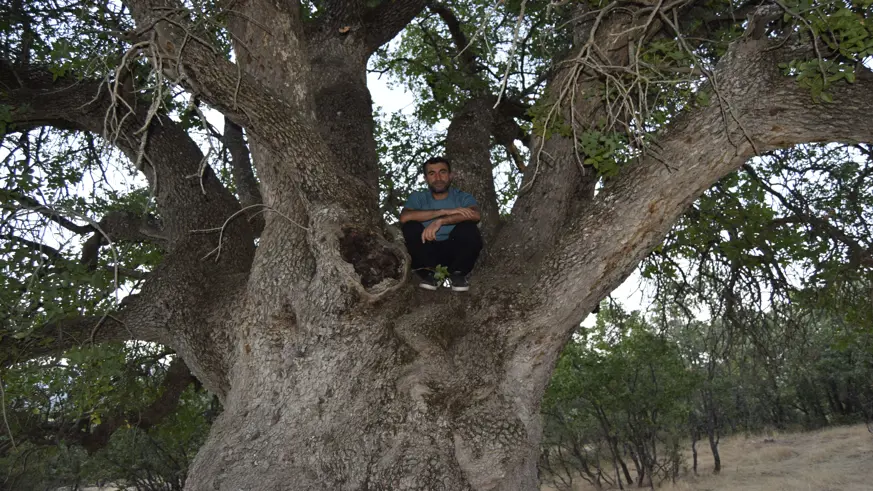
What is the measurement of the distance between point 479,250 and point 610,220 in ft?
3.17

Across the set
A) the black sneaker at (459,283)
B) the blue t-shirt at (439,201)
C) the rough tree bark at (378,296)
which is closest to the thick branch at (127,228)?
the rough tree bark at (378,296)

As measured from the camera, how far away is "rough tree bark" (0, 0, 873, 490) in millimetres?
3277

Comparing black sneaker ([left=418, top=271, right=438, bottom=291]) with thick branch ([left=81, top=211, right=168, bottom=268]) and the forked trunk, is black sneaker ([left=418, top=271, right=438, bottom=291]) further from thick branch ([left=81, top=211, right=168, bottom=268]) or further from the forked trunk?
thick branch ([left=81, top=211, right=168, bottom=268])

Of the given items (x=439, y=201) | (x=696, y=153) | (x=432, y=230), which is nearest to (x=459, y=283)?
(x=432, y=230)

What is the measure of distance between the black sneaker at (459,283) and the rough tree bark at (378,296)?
7cm

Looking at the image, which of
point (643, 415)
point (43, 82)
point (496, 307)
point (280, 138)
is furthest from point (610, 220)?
point (643, 415)

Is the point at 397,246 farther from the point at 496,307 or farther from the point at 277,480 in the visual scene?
the point at 277,480

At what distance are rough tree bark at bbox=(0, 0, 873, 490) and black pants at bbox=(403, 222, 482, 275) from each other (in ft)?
0.71

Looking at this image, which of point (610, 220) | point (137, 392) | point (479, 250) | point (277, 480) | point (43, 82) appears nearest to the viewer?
point (277, 480)

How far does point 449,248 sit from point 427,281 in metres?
0.29

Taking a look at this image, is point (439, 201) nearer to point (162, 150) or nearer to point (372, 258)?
point (372, 258)

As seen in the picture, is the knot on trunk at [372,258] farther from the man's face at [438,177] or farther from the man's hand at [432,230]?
the man's face at [438,177]

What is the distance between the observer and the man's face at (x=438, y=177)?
4359mm

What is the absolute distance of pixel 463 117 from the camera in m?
5.43
